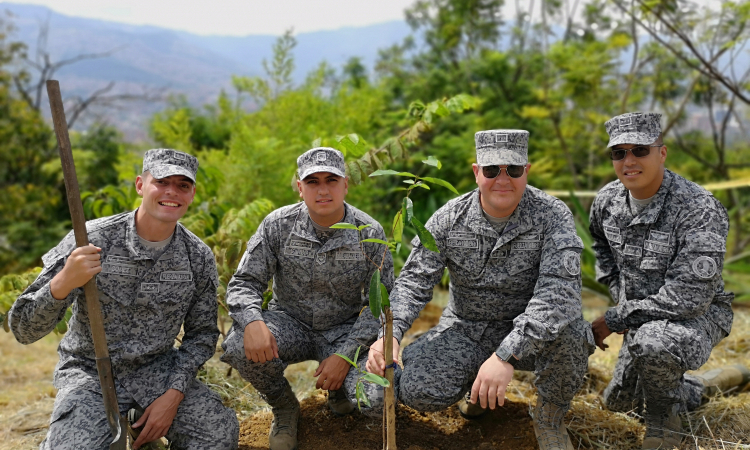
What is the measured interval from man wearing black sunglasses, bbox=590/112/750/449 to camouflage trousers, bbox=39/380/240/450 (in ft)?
5.51

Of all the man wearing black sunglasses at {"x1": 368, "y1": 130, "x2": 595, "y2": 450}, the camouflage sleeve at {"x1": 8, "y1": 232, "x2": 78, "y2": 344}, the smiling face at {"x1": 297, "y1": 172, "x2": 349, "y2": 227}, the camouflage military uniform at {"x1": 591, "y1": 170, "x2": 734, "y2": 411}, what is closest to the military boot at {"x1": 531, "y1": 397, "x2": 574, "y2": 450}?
the man wearing black sunglasses at {"x1": 368, "y1": 130, "x2": 595, "y2": 450}

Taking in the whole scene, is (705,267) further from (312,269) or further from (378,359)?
(312,269)

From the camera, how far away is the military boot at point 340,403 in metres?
2.73

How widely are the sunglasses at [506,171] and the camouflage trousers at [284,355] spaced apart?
92 cm

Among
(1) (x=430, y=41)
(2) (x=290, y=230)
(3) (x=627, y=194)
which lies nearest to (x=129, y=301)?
(2) (x=290, y=230)

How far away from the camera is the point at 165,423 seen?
229 centimetres

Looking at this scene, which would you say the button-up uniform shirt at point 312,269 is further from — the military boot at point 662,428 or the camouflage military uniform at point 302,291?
the military boot at point 662,428

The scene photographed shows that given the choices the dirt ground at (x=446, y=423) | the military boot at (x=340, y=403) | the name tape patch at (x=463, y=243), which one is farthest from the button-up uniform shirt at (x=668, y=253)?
the military boot at (x=340, y=403)

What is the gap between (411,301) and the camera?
2459mm

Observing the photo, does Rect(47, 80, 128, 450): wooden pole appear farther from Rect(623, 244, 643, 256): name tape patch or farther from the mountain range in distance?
the mountain range in distance

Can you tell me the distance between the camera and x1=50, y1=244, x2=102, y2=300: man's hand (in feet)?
6.63

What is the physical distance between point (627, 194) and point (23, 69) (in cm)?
959

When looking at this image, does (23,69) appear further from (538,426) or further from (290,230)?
(538,426)

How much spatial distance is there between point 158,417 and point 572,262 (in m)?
1.73
